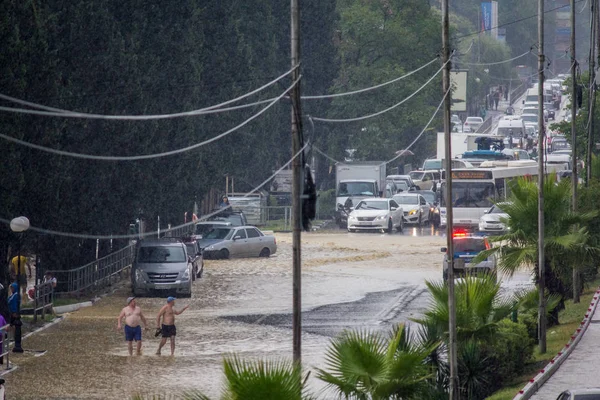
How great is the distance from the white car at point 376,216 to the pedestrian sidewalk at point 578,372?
32.8 metres

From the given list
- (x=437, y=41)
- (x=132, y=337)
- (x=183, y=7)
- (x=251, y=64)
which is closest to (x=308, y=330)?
(x=132, y=337)

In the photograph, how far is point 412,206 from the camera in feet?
222

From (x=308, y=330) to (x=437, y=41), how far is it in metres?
58.8

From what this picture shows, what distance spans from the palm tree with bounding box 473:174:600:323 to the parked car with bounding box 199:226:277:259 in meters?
22.7

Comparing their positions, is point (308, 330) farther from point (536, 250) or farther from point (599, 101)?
point (599, 101)

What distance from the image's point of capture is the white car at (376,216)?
208 ft

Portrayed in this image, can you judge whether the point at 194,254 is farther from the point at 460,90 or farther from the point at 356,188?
the point at 460,90

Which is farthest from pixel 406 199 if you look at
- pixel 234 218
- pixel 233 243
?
pixel 233 243

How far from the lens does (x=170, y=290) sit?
40.7 m

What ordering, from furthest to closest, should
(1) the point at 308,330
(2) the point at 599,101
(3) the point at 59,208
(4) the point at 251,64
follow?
(4) the point at 251,64
(2) the point at 599,101
(3) the point at 59,208
(1) the point at 308,330

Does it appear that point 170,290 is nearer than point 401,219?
Yes

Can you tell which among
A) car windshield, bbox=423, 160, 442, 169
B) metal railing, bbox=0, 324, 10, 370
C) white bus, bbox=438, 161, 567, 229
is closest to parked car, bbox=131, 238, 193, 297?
metal railing, bbox=0, 324, 10, 370

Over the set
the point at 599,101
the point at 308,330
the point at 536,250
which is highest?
the point at 599,101

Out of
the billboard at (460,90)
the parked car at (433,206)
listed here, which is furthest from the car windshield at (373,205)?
the billboard at (460,90)
